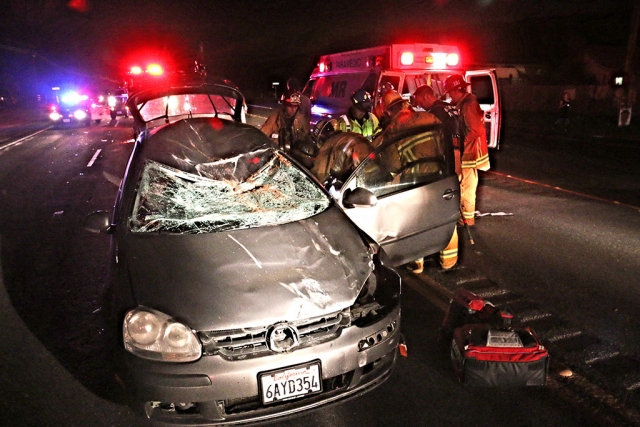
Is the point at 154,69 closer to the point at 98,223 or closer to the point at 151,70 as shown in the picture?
the point at 151,70

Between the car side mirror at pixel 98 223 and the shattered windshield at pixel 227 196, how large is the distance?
30cm

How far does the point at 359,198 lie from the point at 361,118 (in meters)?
2.23

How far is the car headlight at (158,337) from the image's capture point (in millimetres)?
2748

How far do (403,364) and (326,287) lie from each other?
113 centimetres

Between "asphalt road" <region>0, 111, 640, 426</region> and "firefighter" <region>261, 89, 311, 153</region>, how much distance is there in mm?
2580

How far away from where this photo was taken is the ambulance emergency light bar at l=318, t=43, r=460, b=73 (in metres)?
9.90

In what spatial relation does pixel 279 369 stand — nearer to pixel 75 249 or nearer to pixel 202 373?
pixel 202 373

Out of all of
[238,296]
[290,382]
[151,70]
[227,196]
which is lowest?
[290,382]

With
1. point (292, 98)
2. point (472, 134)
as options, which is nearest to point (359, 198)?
point (472, 134)

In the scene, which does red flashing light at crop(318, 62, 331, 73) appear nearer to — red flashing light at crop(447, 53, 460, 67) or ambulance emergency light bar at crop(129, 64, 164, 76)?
red flashing light at crop(447, 53, 460, 67)

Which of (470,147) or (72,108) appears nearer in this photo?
(470,147)

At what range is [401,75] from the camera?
9938 millimetres

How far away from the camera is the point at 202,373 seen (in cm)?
269

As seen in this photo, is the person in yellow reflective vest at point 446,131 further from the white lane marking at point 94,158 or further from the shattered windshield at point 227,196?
the white lane marking at point 94,158
